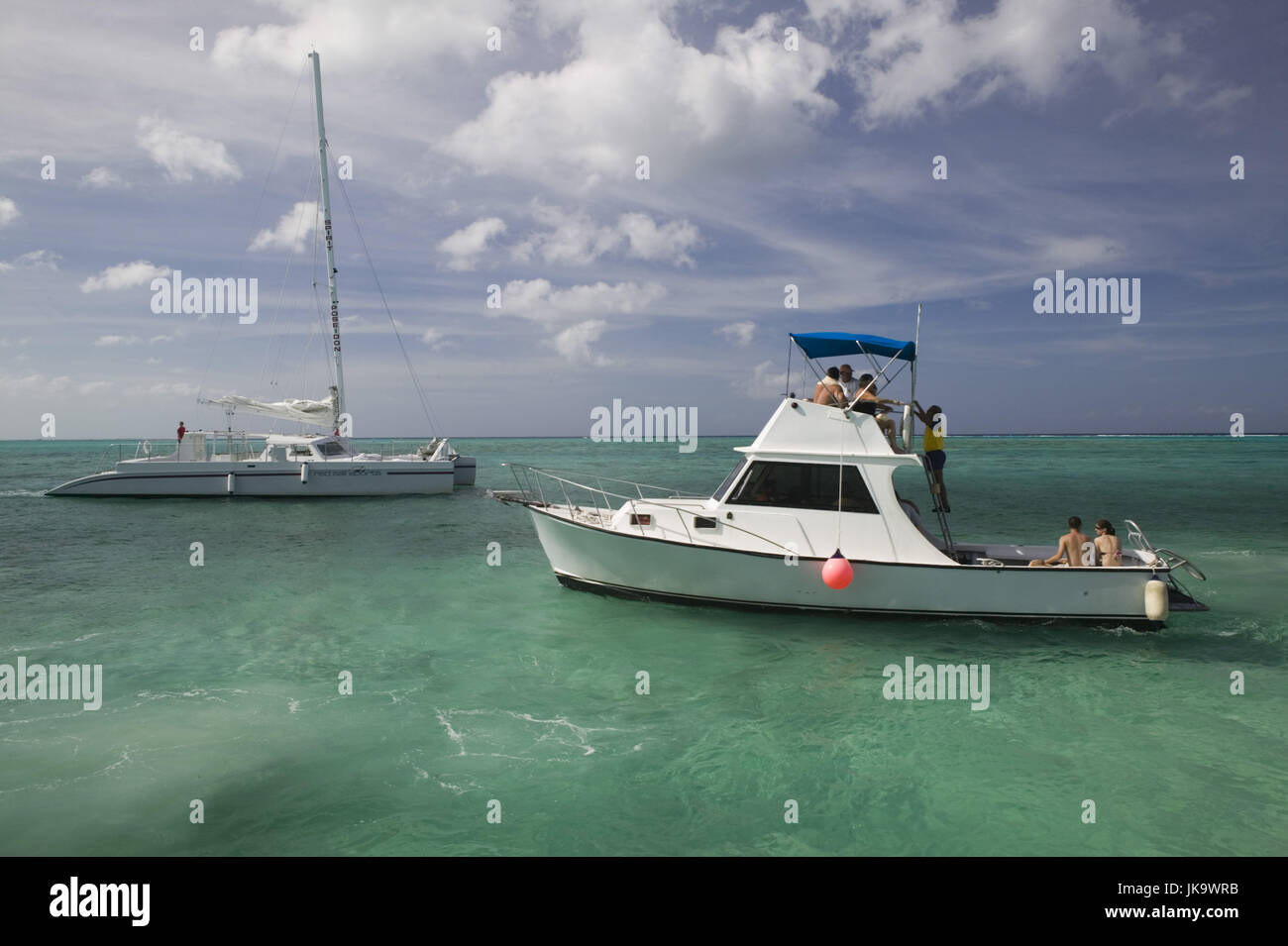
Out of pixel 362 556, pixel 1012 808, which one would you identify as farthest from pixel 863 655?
pixel 362 556

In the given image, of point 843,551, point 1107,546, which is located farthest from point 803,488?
point 1107,546

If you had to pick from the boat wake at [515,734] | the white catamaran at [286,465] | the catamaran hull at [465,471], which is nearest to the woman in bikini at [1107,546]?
the boat wake at [515,734]

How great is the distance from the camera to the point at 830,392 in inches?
420

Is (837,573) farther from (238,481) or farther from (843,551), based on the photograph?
(238,481)

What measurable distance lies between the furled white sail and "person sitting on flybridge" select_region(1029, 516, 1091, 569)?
2942 cm

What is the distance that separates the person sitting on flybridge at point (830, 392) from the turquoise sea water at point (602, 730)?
3.35 meters

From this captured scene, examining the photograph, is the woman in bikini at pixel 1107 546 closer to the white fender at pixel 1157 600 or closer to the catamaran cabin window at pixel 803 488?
the white fender at pixel 1157 600

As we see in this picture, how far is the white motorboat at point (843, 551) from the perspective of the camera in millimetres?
10039

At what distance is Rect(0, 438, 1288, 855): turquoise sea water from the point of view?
18.1 ft

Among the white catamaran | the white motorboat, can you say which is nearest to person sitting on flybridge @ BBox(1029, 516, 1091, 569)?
the white motorboat

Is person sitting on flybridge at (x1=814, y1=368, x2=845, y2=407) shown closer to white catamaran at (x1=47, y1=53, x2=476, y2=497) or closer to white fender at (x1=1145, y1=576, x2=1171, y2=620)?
white fender at (x1=1145, y1=576, x2=1171, y2=620)

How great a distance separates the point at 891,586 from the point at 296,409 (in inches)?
1151
